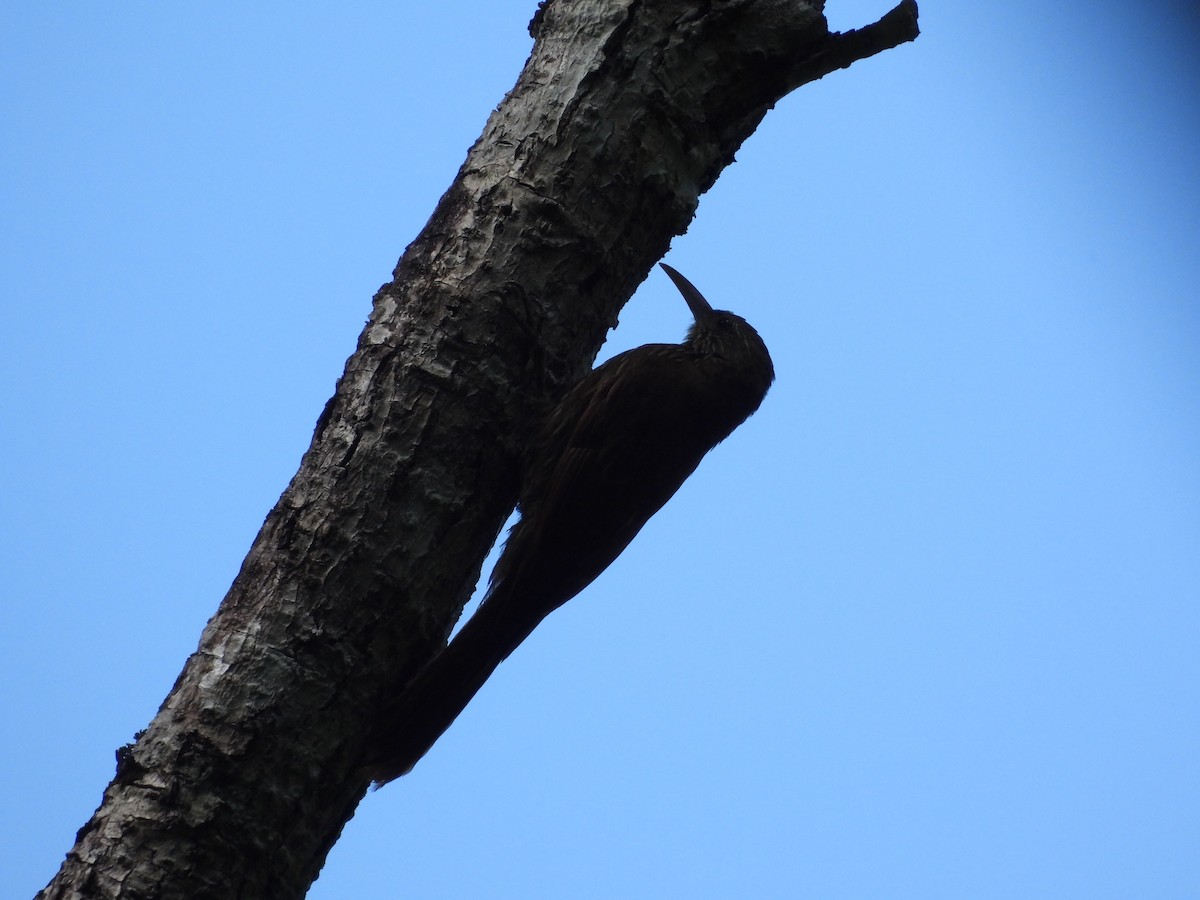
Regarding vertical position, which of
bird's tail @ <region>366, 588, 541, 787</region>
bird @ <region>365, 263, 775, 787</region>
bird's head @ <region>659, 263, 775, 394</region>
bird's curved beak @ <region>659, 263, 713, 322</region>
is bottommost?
bird's tail @ <region>366, 588, 541, 787</region>

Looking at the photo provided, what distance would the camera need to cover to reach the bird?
206cm

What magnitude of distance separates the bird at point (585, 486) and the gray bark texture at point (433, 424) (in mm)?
80

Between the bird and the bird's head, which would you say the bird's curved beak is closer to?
the bird's head

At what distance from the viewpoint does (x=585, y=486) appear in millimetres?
2484

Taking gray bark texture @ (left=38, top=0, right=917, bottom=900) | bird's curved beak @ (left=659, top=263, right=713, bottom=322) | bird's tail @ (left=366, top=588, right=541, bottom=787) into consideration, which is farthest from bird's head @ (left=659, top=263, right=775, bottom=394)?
bird's tail @ (left=366, top=588, right=541, bottom=787)

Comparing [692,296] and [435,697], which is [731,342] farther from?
[435,697]

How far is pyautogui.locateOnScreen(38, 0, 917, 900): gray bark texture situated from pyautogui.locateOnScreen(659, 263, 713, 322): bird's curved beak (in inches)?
29.0

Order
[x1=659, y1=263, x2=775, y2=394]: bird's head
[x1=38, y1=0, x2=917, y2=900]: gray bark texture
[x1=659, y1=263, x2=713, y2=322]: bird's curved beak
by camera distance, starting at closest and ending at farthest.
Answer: [x1=38, y1=0, x2=917, y2=900]: gray bark texture → [x1=659, y1=263, x2=775, y2=394]: bird's head → [x1=659, y1=263, x2=713, y2=322]: bird's curved beak

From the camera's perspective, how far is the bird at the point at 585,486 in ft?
6.75

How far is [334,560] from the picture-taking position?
1.91 metres

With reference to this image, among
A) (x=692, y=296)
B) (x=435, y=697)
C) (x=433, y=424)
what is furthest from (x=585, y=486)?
(x=692, y=296)

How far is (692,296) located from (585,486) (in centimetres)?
91

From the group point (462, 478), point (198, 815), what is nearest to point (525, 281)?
point (462, 478)

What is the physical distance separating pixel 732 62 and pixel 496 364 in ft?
2.68
